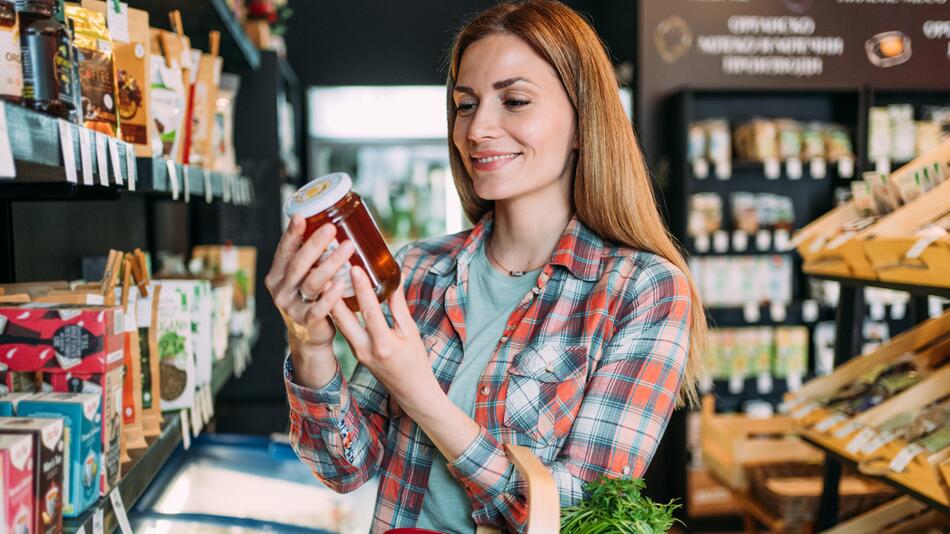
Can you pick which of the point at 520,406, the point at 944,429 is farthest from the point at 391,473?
the point at 944,429

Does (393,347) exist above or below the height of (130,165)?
below

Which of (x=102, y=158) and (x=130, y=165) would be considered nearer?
(x=102, y=158)

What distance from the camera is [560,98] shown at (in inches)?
62.6

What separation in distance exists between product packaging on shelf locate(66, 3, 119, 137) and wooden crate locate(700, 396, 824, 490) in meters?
2.95

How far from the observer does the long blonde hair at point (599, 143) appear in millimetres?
1567

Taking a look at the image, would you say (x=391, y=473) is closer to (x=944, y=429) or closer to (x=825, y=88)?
(x=944, y=429)

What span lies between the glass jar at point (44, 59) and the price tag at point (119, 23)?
1.89 feet

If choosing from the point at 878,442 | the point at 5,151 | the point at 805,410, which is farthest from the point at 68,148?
the point at 805,410

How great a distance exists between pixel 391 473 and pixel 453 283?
0.38m

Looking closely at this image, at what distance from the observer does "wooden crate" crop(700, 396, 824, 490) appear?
359 cm

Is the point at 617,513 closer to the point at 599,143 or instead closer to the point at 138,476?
the point at 599,143

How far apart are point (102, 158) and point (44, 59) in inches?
6.6

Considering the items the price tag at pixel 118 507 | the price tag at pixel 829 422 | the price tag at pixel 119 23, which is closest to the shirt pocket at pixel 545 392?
the price tag at pixel 118 507

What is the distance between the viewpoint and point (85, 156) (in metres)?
1.11
